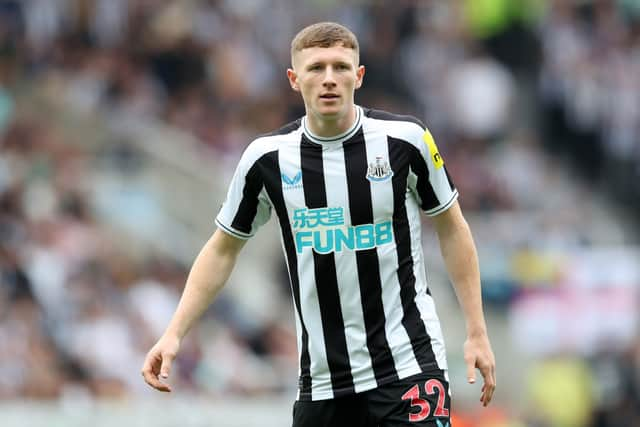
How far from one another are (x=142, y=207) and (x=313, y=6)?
14.5 ft

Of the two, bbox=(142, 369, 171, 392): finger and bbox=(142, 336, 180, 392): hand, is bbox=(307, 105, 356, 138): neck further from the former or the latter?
bbox=(142, 369, 171, 392): finger

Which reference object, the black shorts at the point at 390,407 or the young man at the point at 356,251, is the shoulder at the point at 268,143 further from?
the black shorts at the point at 390,407

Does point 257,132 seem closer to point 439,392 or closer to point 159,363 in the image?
point 159,363

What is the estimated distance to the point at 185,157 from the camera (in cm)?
1431

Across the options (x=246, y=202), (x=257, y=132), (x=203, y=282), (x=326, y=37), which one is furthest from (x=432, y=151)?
(x=257, y=132)

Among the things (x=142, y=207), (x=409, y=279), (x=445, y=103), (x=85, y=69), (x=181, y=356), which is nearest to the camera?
(x=409, y=279)

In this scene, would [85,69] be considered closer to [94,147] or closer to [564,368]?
[94,147]

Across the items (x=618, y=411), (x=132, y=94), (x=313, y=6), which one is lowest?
(x=618, y=411)

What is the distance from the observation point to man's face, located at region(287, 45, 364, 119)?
5.94 m

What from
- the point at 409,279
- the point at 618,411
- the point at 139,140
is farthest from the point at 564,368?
the point at 409,279

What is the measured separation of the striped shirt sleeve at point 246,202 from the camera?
20.2ft

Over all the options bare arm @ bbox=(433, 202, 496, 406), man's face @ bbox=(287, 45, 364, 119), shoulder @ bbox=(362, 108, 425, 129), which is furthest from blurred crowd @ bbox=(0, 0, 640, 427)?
man's face @ bbox=(287, 45, 364, 119)

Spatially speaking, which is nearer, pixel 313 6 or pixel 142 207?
pixel 142 207

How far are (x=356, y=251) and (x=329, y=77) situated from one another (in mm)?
697
